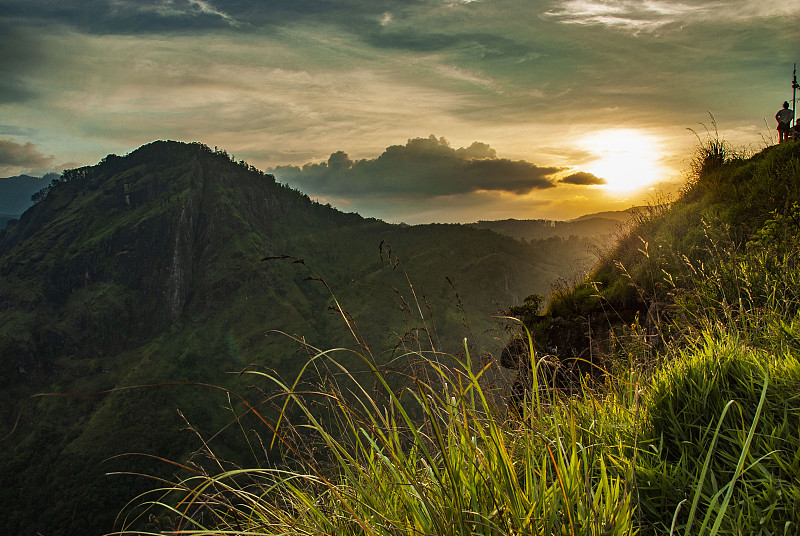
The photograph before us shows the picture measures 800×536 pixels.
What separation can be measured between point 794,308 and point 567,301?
7.09 metres

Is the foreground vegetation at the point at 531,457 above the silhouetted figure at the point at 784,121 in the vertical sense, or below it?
below

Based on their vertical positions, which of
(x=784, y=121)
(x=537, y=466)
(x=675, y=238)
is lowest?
(x=537, y=466)

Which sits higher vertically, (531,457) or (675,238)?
(675,238)

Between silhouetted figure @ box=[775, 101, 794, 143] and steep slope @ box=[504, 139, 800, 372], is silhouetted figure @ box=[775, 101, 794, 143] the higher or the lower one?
the higher one

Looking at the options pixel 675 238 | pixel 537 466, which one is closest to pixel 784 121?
pixel 675 238

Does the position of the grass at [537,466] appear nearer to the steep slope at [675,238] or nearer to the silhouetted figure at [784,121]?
the steep slope at [675,238]

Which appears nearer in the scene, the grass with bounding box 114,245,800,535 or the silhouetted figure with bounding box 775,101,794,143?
the grass with bounding box 114,245,800,535

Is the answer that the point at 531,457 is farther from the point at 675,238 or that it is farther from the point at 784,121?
the point at 784,121

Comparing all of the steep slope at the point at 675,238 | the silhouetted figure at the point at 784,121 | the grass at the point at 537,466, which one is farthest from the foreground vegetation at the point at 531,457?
the silhouetted figure at the point at 784,121

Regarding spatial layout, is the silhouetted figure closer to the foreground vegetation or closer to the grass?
the foreground vegetation

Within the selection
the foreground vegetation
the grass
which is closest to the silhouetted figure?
the foreground vegetation

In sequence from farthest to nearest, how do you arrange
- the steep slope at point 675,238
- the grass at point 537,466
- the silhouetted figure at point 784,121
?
the silhouetted figure at point 784,121 → the steep slope at point 675,238 → the grass at point 537,466

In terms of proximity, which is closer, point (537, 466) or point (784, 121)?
point (537, 466)

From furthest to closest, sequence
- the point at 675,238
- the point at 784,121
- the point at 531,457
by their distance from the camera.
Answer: the point at 784,121 → the point at 675,238 → the point at 531,457
